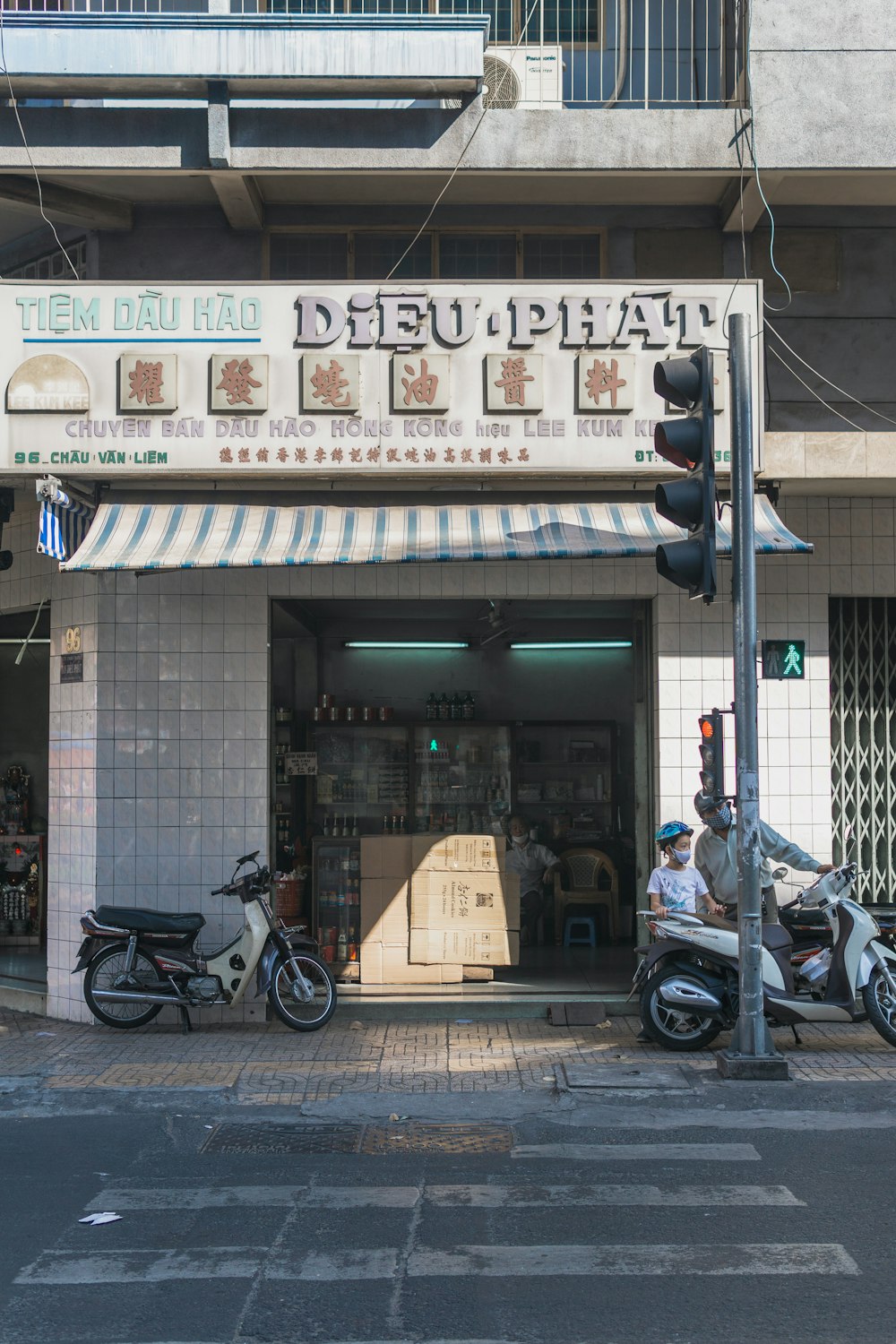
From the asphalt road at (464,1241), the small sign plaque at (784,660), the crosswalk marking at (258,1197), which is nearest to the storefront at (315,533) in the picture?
the small sign plaque at (784,660)

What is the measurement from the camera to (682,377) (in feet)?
26.9

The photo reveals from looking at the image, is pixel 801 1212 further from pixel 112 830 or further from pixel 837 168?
pixel 837 168

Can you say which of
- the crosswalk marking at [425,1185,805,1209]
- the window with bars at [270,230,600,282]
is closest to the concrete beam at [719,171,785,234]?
the window with bars at [270,230,600,282]

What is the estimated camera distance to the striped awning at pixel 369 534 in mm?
9062

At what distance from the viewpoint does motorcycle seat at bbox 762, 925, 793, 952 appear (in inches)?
354

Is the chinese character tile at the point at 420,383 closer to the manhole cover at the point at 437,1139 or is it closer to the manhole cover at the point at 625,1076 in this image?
the manhole cover at the point at 625,1076

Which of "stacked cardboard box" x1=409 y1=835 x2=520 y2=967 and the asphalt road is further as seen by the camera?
"stacked cardboard box" x1=409 y1=835 x2=520 y2=967

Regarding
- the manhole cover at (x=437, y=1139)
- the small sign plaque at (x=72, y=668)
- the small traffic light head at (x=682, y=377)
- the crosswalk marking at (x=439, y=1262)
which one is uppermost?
the small traffic light head at (x=682, y=377)

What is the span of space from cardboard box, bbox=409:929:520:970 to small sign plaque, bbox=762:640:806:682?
10.5 ft

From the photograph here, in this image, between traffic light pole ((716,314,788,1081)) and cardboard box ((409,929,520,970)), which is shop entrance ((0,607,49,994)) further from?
traffic light pole ((716,314,788,1081))

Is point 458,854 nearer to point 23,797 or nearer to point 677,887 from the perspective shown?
point 677,887

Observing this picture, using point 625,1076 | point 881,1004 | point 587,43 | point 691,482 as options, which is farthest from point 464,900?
point 587,43

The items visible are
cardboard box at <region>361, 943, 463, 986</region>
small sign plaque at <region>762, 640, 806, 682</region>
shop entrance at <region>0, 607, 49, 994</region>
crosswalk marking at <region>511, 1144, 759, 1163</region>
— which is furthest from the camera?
shop entrance at <region>0, 607, 49, 994</region>

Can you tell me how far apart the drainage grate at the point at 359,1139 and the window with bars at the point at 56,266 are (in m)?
7.09
